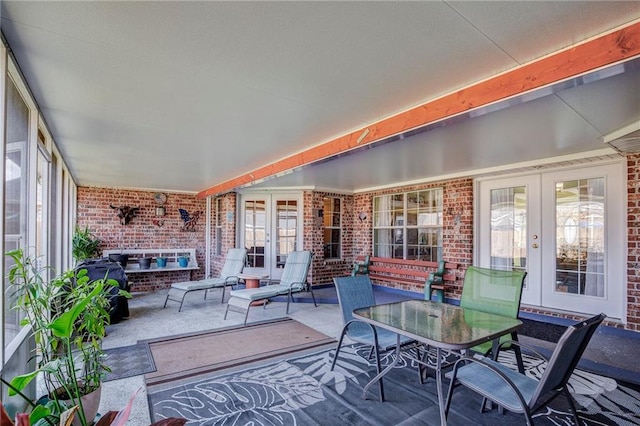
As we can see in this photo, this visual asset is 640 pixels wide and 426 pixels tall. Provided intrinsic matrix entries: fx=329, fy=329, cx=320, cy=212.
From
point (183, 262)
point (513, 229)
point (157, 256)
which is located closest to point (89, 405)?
point (513, 229)

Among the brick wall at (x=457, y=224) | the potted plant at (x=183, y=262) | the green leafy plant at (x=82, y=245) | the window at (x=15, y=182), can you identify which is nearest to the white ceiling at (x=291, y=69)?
the window at (x=15, y=182)

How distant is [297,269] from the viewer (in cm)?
590

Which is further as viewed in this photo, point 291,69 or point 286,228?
point 286,228

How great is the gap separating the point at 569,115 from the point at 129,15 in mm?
3338

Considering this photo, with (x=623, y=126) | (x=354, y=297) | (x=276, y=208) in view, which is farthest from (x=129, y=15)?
(x=276, y=208)

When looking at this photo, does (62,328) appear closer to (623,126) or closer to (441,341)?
(441,341)

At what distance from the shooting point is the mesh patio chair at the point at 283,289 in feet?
16.5

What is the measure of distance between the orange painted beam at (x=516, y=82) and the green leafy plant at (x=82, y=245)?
5728 mm

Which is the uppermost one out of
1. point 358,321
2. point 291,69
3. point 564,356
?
point 291,69

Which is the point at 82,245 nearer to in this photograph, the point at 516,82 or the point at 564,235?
the point at 516,82

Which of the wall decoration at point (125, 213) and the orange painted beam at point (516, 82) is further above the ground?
the orange painted beam at point (516, 82)

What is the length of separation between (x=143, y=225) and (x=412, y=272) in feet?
20.0

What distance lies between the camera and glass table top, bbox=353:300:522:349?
2227mm

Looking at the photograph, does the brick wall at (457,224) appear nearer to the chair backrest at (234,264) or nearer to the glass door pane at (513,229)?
the glass door pane at (513,229)
